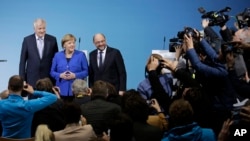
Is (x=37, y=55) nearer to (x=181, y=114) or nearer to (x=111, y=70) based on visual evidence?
(x=111, y=70)

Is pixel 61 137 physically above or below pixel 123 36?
below

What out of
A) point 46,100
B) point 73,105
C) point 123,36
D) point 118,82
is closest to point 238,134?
point 73,105

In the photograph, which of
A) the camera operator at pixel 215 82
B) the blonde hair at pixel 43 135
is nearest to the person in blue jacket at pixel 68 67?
the camera operator at pixel 215 82

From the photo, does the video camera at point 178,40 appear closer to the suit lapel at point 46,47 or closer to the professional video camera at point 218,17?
the professional video camera at point 218,17

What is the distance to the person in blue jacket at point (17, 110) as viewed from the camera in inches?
156

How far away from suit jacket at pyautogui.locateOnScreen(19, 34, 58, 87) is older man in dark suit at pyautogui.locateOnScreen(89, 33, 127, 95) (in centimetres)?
55

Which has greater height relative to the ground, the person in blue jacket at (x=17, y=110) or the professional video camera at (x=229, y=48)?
the professional video camera at (x=229, y=48)

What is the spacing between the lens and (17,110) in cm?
398

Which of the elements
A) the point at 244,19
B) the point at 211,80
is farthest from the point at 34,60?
the point at 244,19

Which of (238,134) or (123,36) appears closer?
(238,134)

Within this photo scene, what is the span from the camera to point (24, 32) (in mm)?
7188

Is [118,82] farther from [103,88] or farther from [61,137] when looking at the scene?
[61,137]

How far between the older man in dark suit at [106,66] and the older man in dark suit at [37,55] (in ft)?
1.83

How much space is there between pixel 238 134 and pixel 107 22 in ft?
14.8
